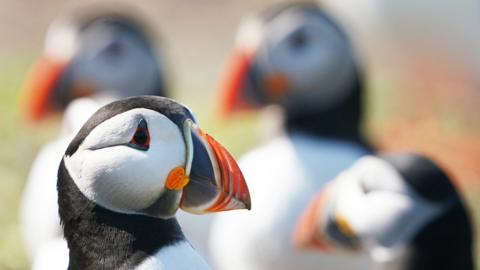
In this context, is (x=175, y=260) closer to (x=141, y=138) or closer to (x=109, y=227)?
(x=109, y=227)

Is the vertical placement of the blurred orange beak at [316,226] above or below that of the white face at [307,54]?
below

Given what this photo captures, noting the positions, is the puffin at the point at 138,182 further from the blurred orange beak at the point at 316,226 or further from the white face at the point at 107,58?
the white face at the point at 107,58

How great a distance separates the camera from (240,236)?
22.3ft

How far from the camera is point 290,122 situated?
7422 millimetres

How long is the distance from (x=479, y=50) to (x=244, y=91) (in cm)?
549

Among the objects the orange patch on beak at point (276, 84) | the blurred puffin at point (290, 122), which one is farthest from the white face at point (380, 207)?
the orange patch on beak at point (276, 84)

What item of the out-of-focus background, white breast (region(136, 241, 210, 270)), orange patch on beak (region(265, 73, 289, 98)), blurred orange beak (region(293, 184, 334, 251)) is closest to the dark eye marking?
orange patch on beak (region(265, 73, 289, 98))

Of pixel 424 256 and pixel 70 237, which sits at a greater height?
pixel 70 237

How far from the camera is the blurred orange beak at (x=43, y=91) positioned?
7.96 metres

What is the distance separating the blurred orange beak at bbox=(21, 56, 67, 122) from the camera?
26.1ft

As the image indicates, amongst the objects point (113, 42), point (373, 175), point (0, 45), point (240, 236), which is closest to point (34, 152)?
point (113, 42)

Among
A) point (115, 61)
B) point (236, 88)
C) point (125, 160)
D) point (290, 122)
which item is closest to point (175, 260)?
point (125, 160)

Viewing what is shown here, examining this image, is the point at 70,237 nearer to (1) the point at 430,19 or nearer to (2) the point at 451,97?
(2) the point at 451,97

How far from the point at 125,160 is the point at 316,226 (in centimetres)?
202
